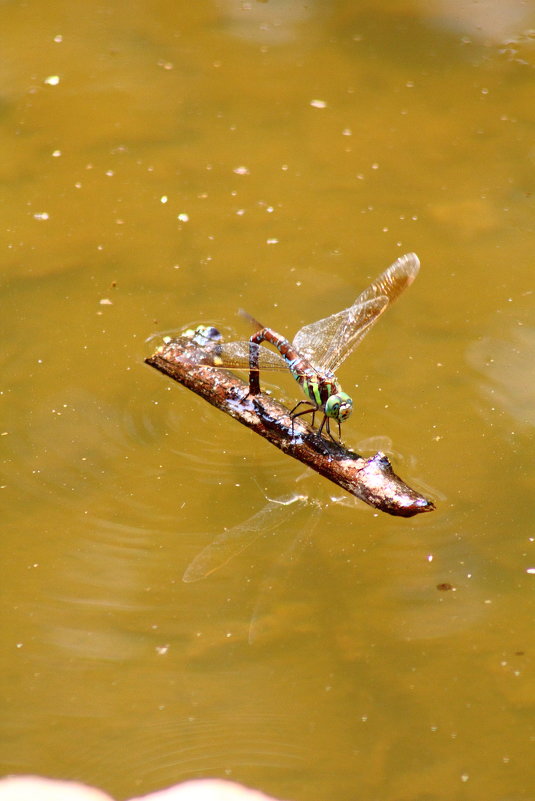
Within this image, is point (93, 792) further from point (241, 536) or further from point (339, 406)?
point (339, 406)

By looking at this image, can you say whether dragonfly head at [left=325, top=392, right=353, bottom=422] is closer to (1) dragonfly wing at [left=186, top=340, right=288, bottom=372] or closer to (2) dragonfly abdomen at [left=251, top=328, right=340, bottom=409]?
(2) dragonfly abdomen at [left=251, top=328, right=340, bottom=409]

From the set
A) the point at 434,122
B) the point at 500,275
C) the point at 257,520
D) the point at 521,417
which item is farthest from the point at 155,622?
the point at 434,122

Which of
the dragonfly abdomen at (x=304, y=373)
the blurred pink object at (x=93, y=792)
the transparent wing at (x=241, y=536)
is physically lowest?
the blurred pink object at (x=93, y=792)

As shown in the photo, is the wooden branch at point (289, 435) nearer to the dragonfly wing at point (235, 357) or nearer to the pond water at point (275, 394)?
the dragonfly wing at point (235, 357)

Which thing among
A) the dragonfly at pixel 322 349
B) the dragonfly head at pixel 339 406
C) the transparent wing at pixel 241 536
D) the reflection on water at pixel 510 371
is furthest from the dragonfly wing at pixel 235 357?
the reflection on water at pixel 510 371

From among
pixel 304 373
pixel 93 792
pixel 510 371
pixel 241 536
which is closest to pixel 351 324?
pixel 304 373
